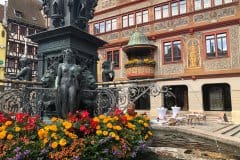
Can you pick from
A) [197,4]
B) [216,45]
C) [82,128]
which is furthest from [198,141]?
[197,4]

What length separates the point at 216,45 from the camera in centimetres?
1977

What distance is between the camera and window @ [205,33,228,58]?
1949 cm

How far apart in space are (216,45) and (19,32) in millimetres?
26822

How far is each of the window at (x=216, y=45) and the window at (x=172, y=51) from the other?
7.79 feet

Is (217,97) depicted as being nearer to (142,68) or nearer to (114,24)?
(142,68)

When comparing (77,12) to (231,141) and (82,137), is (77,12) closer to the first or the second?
(82,137)

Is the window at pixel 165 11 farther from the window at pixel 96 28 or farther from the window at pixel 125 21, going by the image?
the window at pixel 96 28

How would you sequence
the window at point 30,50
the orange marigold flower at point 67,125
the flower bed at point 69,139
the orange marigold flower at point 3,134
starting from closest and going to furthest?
the flower bed at point 69,139
the orange marigold flower at point 3,134
the orange marigold flower at point 67,125
the window at point 30,50

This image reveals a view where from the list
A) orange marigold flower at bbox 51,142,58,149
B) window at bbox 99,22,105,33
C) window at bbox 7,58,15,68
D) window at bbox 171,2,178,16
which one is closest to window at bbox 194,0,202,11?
window at bbox 171,2,178,16

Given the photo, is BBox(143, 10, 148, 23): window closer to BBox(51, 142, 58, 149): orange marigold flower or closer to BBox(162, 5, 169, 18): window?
BBox(162, 5, 169, 18): window

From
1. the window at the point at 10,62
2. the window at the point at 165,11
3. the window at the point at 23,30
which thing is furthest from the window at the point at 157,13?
the window at the point at 23,30

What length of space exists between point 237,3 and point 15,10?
30308mm

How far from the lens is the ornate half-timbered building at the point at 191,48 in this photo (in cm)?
1912

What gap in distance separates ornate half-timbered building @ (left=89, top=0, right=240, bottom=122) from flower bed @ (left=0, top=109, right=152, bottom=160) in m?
17.3
